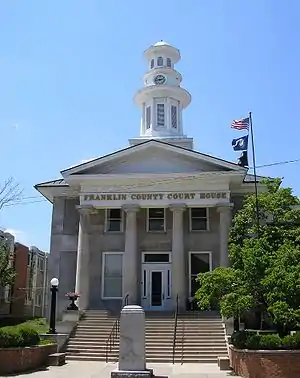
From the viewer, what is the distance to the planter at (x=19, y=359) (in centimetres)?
1811

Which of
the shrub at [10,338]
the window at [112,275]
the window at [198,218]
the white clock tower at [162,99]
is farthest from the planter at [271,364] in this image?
the white clock tower at [162,99]

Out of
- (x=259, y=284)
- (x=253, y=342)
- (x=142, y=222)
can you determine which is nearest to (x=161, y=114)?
(x=142, y=222)

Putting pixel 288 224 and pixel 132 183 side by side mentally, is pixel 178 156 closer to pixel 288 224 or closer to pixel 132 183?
pixel 132 183

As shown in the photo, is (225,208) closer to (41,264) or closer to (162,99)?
(162,99)

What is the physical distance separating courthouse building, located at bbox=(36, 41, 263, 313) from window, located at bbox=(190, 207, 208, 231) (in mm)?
57

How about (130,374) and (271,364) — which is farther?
(271,364)

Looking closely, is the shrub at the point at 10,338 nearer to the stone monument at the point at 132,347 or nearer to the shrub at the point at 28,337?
the shrub at the point at 28,337

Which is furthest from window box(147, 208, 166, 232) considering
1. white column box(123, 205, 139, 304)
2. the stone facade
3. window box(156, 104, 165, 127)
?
window box(156, 104, 165, 127)

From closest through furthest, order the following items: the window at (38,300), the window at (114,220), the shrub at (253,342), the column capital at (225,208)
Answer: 1. the shrub at (253,342)
2. the column capital at (225,208)
3. the window at (114,220)
4. the window at (38,300)

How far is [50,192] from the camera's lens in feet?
105

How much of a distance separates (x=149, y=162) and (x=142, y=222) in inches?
136

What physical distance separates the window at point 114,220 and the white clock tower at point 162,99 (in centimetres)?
667

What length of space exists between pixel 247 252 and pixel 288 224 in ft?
20.4

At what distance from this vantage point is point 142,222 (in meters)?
30.7
